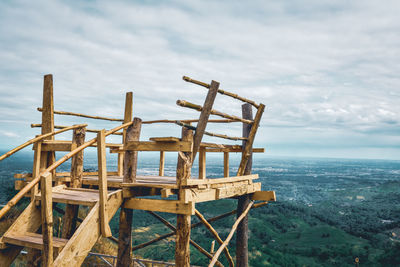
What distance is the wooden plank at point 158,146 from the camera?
5.40 m

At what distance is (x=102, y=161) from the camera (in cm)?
513

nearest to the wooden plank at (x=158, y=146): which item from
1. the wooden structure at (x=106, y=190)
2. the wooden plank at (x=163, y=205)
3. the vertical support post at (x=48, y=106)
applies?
the wooden structure at (x=106, y=190)

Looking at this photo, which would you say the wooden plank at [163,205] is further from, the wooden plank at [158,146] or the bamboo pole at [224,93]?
the bamboo pole at [224,93]

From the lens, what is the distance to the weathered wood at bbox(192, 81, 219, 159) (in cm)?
580

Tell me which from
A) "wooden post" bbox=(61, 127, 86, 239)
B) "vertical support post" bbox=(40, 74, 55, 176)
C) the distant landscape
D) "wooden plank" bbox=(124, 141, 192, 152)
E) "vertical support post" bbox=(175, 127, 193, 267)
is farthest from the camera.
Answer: the distant landscape

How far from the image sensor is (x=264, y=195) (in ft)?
26.5

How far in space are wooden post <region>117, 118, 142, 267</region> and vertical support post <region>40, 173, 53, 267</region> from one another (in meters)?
1.56

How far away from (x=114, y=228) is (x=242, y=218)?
26.7 metres

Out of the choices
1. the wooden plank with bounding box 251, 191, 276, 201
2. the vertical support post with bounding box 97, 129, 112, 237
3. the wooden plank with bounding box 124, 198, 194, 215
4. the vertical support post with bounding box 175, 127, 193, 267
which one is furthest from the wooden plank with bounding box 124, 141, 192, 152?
the wooden plank with bounding box 251, 191, 276, 201

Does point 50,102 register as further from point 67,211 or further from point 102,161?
point 102,161

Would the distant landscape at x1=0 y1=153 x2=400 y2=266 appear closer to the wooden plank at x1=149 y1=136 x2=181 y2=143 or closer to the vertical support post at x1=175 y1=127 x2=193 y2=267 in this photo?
the vertical support post at x1=175 y1=127 x2=193 y2=267

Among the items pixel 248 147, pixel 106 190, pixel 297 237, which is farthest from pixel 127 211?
pixel 297 237

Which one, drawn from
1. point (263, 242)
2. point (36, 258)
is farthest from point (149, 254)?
point (36, 258)

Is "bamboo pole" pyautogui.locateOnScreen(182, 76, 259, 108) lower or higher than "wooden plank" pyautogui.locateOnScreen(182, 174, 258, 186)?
higher
